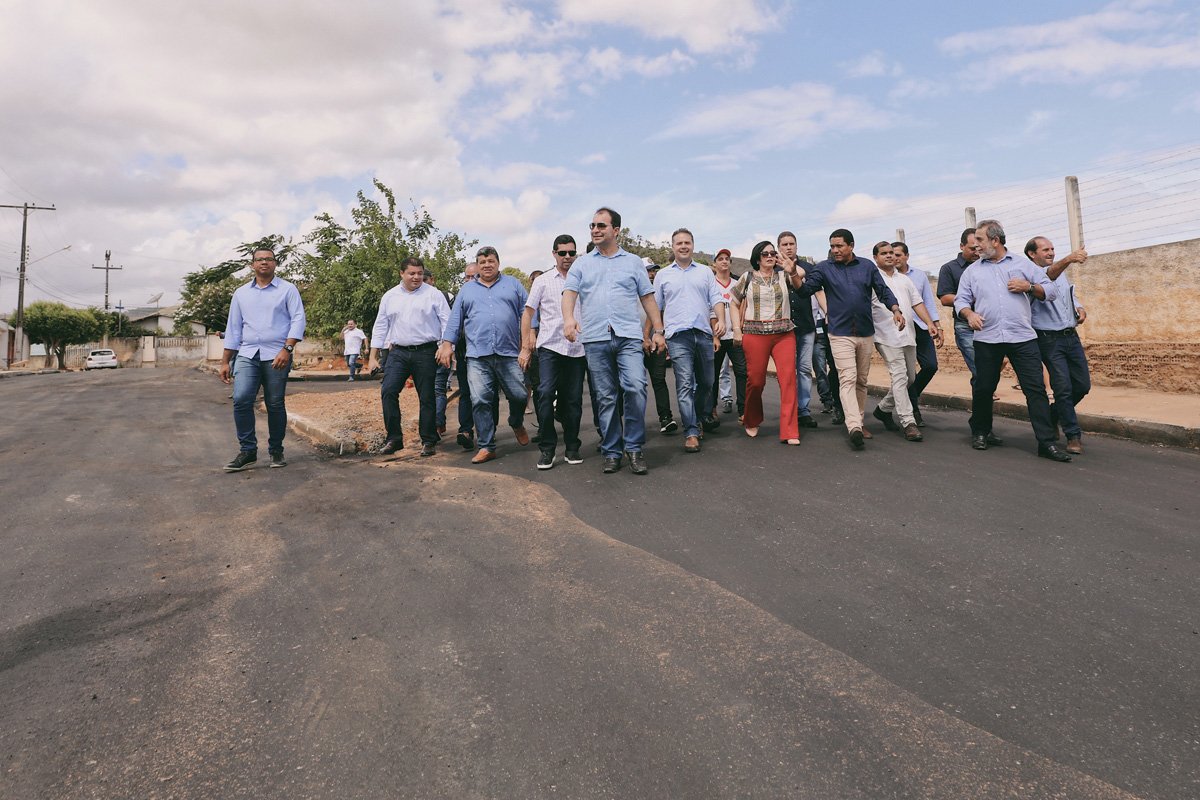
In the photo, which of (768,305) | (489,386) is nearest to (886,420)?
(768,305)

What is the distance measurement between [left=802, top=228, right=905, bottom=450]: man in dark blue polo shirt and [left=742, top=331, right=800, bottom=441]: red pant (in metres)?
0.43

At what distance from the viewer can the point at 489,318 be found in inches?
255

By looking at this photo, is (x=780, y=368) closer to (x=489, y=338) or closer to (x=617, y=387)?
(x=617, y=387)

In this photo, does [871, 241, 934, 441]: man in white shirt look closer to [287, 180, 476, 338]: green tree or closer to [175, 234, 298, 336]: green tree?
[287, 180, 476, 338]: green tree

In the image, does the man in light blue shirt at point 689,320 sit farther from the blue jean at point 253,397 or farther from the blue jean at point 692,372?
the blue jean at point 253,397

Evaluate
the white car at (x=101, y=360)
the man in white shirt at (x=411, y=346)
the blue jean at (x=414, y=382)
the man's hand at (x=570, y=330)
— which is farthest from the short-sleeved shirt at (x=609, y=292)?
the white car at (x=101, y=360)

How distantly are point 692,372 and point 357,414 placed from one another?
520cm

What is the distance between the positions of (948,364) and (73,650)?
13779 mm

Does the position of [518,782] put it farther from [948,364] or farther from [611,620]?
[948,364]

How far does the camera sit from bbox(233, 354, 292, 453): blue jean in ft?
20.9

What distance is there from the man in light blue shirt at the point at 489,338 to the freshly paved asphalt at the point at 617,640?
4.68 ft

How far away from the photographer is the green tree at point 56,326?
50.9 m

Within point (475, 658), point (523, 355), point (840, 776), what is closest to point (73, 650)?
point (475, 658)

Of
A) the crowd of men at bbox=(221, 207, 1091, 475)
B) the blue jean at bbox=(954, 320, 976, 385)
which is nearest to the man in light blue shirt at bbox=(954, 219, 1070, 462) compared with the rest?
the crowd of men at bbox=(221, 207, 1091, 475)
